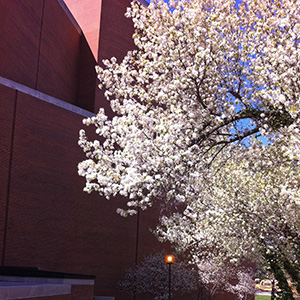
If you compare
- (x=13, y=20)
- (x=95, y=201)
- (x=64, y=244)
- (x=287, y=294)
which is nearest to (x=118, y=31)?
(x=13, y=20)

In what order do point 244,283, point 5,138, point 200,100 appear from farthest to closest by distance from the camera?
point 244,283 < point 5,138 < point 200,100

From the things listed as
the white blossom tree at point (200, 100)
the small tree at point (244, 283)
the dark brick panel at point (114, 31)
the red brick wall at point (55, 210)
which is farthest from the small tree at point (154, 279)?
Result: the white blossom tree at point (200, 100)

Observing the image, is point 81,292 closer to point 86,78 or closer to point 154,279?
point 154,279

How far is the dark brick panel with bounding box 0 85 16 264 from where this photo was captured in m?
18.2

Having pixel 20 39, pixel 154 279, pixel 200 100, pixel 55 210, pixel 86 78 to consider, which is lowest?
pixel 154 279

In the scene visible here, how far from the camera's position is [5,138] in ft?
61.1

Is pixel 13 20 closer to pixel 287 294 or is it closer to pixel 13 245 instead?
pixel 13 245

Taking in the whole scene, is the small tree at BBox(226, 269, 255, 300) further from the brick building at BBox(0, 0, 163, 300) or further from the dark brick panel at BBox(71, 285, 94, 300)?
the dark brick panel at BBox(71, 285, 94, 300)

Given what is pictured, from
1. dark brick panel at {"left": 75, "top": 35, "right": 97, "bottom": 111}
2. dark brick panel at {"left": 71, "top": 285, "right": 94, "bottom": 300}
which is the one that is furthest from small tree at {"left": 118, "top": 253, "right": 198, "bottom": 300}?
dark brick panel at {"left": 71, "top": 285, "right": 94, "bottom": 300}

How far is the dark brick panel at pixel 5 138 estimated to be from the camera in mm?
18203

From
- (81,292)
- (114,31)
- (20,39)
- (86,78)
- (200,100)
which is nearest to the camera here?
(200,100)

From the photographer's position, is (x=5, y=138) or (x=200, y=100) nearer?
(x=200, y=100)

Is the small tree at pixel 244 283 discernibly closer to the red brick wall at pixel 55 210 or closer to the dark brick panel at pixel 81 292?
the red brick wall at pixel 55 210

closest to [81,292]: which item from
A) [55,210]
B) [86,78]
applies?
[55,210]
